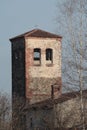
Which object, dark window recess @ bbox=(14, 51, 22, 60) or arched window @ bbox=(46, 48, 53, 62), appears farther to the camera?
dark window recess @ bbox=(14, 51, 22, 60)

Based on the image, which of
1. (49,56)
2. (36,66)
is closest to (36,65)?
(36,66)

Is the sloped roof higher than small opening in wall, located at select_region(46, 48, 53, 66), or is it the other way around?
the sloped roof

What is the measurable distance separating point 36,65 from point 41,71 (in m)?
0.74

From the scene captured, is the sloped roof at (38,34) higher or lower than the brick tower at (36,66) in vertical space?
higher

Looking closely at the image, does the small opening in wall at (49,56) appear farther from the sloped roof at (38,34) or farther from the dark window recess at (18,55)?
the dark window recess at (18,55)

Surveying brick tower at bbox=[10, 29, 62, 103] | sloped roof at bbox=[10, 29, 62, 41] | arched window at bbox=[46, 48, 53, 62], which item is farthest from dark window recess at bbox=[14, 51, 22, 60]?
arched window at bbox=[46, 48, 53, 62]

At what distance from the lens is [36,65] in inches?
2420

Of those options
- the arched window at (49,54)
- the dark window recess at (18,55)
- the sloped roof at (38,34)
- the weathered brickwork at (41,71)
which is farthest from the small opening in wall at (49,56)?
the dark window recess at (18,55)

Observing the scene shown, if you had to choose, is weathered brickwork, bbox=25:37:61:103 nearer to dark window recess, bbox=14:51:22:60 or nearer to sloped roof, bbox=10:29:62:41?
sloped roof, bbox=10:29:62:41

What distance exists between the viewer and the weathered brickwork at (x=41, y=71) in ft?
198

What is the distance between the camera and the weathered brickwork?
60.3 metres

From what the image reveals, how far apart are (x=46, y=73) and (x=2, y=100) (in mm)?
15335

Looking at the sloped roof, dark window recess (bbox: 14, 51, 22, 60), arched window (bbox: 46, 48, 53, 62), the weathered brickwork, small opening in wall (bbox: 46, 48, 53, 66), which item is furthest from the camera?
dark window recess (bbox: 14, 51, 22, 60)

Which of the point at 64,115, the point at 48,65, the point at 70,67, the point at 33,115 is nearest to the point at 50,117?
the point at 64,115
